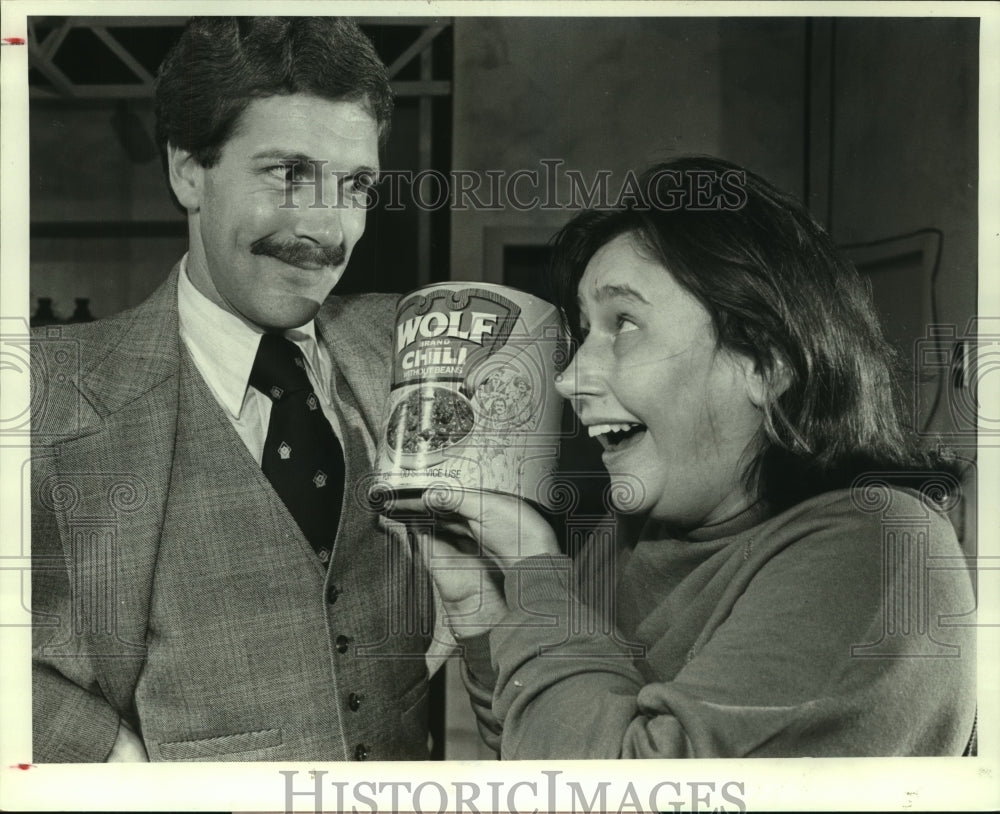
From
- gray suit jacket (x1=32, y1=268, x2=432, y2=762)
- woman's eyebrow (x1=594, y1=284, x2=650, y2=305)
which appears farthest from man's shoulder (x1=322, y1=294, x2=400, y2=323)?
woman's eyebrow (x1=594, y1=284, x2=650, y2=305)

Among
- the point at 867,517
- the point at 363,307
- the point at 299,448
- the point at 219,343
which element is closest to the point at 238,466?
the point at 299,448

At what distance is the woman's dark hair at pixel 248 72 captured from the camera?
6.19 feet

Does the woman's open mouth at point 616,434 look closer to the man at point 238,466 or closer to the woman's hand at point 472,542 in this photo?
the woman's hand at point 472,542

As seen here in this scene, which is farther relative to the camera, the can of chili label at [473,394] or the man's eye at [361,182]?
the man's eye at [361,182]

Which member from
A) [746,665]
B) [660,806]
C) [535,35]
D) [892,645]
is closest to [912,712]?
[892,645]

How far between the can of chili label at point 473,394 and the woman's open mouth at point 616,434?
7 centimetres

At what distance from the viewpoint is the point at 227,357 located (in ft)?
6.29

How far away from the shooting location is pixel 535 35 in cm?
196

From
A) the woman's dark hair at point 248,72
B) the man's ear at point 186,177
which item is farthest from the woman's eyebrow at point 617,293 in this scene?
the man's ear at point 186,177

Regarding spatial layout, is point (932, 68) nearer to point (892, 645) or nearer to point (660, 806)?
point (892, 645)

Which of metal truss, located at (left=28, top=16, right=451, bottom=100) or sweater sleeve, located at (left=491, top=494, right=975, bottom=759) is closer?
sweater sleeve, located at (left=491, top=494, right=975, bottom=759)

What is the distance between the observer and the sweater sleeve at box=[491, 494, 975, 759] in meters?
1.82

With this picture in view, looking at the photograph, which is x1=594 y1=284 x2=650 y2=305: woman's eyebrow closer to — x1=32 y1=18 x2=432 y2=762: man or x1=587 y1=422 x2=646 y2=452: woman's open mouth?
x1=587 y1=422 x2=646 y2=452: woman's open mouth

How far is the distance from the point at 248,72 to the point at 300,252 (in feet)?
0.97
